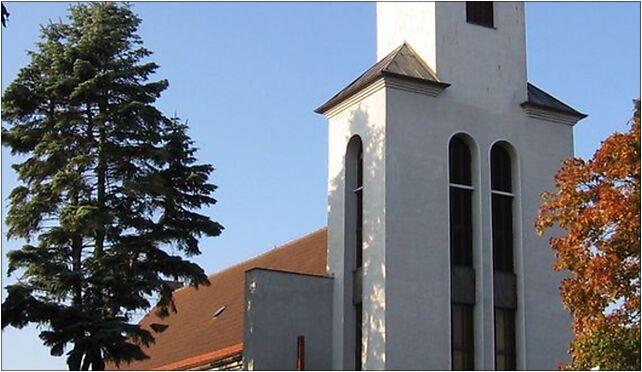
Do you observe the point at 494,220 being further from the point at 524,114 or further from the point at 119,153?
the point at 119,153

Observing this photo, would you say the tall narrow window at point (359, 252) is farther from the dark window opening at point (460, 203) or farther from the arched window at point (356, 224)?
the dark window opening at point (460, 203)

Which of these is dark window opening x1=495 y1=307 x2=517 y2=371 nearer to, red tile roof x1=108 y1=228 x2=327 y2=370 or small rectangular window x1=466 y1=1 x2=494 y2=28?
red tile roof x1=108 y1=228 x2=327 y2=370

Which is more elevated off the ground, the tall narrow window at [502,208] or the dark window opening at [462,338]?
the tall narrow window at [502,208]

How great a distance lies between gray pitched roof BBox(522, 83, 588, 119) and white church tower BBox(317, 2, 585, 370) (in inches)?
2.2

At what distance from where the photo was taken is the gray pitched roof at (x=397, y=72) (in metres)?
25.8

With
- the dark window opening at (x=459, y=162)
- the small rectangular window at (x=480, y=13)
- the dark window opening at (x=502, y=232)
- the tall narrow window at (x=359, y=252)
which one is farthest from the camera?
the small rectangular window at (x=480, y=13)

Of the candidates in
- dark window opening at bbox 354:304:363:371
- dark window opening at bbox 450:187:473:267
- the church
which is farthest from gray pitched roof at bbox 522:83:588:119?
dark window opening at bbox 354:304:363:371

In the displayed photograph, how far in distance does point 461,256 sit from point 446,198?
4.61 feet

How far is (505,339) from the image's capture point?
25453mm

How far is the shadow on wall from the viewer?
2420 centimetres

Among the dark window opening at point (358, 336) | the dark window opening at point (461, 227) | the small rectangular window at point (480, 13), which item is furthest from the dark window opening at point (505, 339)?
the small rectangular window at point (480, 13)

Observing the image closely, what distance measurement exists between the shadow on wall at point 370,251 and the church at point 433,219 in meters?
0.05

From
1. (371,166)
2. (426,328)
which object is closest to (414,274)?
(426,328)

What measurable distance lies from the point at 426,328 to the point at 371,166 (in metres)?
4.07
